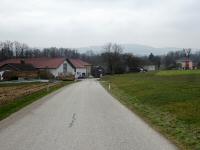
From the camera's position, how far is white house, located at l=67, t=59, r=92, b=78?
113 m

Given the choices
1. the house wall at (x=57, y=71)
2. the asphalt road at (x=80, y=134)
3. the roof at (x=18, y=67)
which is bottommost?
the house wall at (x=57, y=71)

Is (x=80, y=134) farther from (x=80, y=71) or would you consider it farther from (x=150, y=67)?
(x=150, y=67)

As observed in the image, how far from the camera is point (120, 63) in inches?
5217

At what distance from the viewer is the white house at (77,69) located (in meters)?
113

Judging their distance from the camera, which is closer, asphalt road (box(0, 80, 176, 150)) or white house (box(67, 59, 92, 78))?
asphalt road (box(0, 80, 176, 150))

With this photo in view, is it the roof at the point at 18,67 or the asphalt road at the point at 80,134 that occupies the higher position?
the asphalt road at the point at 80,134

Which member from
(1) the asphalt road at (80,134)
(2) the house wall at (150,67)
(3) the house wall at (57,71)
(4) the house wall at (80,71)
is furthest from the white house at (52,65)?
(1) the asphalt road at (80,134)

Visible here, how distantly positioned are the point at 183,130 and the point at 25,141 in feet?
16.2

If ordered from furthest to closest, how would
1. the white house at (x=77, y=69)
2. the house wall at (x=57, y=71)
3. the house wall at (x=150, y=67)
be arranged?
1. the house wall at (x=150, y=67)
2. the white house at (x=77, y=69)
3. the house wall at (x=57, y=71)

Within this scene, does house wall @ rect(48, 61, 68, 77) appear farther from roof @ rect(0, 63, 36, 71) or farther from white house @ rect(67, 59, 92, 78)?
roof @ rect(0, 63, 36, 71)

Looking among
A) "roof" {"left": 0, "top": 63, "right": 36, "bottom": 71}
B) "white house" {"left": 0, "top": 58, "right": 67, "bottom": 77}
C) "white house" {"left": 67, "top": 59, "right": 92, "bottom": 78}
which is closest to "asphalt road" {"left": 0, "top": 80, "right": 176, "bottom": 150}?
"roof" {"left": 0, "top": 63, "right": 36, "bottom": 71}

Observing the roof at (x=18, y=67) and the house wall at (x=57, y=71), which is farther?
the house wall at (x=57, y=71)

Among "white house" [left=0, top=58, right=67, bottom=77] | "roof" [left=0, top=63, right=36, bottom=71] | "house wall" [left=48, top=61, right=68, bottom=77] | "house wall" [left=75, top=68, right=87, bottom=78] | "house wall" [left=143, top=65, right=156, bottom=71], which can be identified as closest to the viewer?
"roof" [left=0, top=63, right=36, bottom=71]

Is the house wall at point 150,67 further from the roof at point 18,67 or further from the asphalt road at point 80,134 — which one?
the asphalt road at point 80,134
